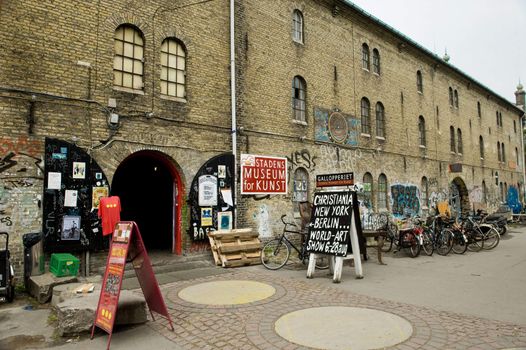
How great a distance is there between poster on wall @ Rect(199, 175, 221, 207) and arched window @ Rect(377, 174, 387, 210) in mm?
9393

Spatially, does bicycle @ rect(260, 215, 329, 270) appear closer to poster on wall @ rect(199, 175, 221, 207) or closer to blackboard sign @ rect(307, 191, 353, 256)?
blackboard sign @ rect(307, 191, 353, 256)

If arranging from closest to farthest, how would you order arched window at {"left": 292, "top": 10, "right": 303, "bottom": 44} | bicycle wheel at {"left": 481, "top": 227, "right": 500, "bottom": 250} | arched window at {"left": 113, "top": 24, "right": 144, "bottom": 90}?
arched window at {"left": 113, "top": 24, "right": 144, "bottom": 90}, bicycle wheel at {"left": 481, "top": 227, "right": 500, "bottom": 250}, arched window at {"left": 292, "top": 10, "right": 303, "bottom": 44}

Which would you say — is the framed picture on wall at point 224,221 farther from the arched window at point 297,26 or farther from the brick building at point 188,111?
the arched window at point 297,26

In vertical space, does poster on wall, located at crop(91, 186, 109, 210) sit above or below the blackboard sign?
above

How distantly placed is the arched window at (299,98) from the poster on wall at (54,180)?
324 inches

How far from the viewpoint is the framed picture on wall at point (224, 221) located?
425 inches

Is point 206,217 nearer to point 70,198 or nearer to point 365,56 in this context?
point 70,198

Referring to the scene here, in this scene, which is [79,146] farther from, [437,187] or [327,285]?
[437,187]

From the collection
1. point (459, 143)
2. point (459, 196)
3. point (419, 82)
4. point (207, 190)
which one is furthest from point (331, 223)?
point (459, 196)

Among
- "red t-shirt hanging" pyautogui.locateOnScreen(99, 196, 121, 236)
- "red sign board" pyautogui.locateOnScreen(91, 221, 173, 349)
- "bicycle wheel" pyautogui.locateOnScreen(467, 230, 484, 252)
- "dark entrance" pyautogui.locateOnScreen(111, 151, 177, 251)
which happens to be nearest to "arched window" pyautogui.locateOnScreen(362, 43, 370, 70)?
"bicycle wheel" pyautogui.locateOnScreen(467, 230, 484, 252)

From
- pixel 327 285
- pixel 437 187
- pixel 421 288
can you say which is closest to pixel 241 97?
pixel 327 285

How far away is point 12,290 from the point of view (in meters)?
6.58

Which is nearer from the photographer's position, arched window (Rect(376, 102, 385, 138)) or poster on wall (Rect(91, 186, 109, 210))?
poster on wall (Rect(91, 186, 109, 210))

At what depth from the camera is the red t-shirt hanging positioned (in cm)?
827
